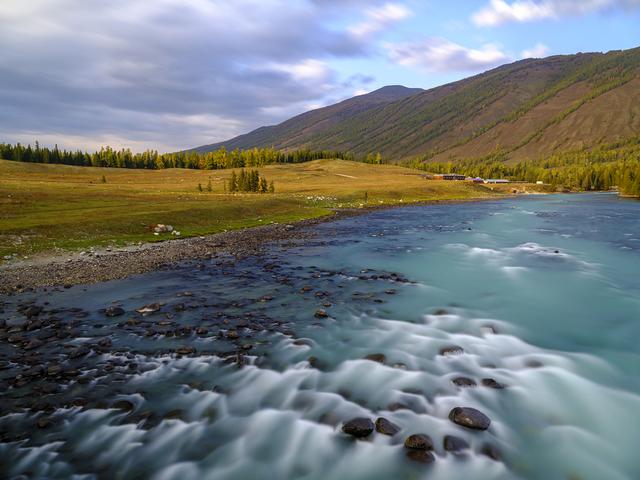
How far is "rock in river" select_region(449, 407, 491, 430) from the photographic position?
10552 mm

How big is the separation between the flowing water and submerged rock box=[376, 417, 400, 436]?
0.76 feet

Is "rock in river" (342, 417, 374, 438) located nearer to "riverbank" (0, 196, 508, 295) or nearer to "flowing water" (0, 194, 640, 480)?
"flowing water" (0, 194, 640, 480)

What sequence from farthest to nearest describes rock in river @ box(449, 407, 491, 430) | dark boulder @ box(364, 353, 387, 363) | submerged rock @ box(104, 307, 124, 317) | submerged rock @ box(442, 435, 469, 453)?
submerged rock @ box(104, 307, 124, 317) < dark boulder @ box(364, 353, 387, 363) < rock in river @ box(449, 407, 491, 430) < submerged rock @ box(442, 435, 469, 453)

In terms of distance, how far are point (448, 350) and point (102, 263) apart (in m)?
24.4

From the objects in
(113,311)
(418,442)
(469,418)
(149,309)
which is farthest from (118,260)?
(469,418)

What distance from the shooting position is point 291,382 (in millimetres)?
13008

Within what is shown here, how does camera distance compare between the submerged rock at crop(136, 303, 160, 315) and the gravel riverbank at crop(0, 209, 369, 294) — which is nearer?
the submerged rock at crop(136, 303, 160, 315)

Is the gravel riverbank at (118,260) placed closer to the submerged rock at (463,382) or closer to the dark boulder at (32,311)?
the dark boulder at (32,311)

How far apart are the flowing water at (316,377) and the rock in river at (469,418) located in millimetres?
243

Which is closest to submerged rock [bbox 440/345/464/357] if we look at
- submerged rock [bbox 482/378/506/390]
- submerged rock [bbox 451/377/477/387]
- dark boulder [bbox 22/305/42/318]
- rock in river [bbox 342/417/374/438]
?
submerged rock [bbox 451/377/477/387]

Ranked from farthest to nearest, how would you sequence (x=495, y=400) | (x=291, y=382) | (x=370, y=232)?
1. (x=370, y=232)
2. (x=291, y=382)
3. (x=495, y=400)

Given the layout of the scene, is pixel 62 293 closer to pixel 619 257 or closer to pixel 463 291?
pixel 463 291

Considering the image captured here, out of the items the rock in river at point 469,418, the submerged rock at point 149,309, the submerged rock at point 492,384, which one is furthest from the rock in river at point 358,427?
the submerged rock at point 149,309

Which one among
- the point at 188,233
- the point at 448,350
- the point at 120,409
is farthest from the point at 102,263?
the point at 448,350
